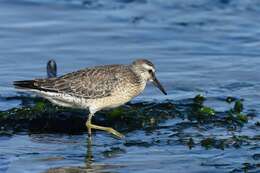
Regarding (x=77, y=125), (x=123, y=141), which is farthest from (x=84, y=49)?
(x=123, y=141)

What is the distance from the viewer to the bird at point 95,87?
41.1ft

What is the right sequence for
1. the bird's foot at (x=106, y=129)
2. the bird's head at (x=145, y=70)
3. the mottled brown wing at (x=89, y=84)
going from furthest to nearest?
1. the bird's head at (x=145, y=70)
2. the mottled brown wing at (x=89, y=84)
3. the bird's foot at (x=106, y=129)

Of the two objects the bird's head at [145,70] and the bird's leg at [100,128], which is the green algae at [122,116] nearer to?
the bird's leg at [100,128]

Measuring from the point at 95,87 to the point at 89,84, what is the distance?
98mm

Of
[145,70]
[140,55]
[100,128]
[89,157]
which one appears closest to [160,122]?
[145,70]

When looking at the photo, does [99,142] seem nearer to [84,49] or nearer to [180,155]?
[180,155]

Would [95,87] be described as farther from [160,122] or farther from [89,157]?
[89,157]

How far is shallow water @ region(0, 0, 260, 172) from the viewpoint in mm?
11180

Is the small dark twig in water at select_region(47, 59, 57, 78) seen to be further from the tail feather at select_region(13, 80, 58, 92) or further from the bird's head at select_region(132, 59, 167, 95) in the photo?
the bird's head at select_region(132, 59, 167, 95)

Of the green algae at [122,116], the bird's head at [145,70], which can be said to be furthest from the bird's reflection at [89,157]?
the bird's head at [145,70]

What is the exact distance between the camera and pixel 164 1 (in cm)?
2097

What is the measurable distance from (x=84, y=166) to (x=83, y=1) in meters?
10.3

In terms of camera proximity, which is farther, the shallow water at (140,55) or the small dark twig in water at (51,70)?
the small dark twig in water at (51,70)

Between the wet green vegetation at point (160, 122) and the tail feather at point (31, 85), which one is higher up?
the tail feather at point (31, 85)
